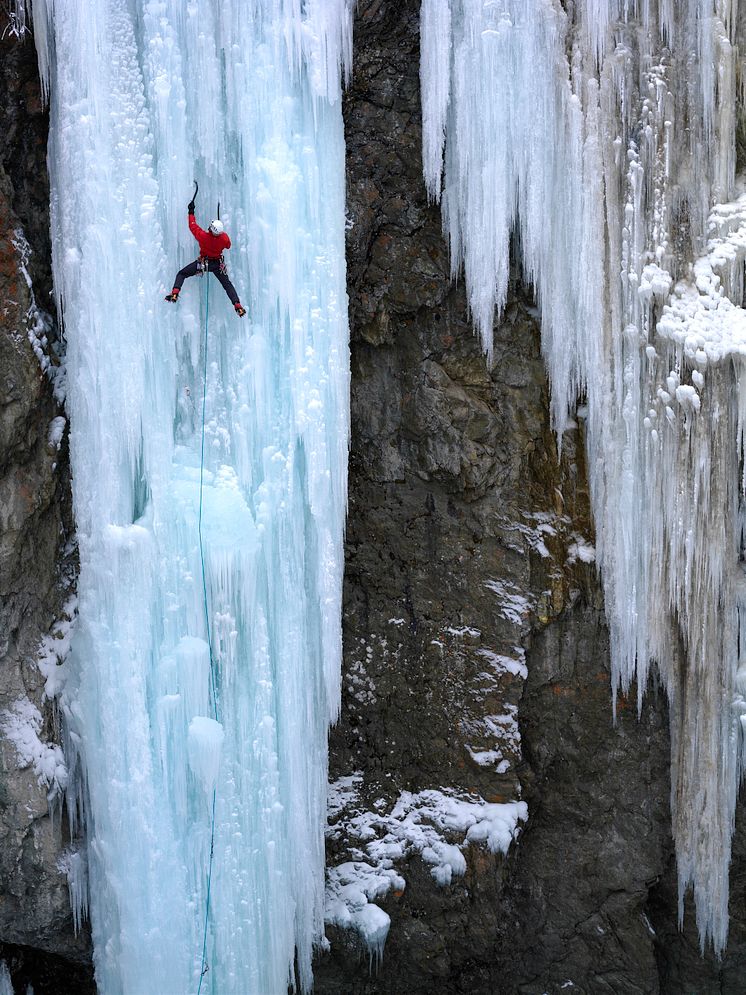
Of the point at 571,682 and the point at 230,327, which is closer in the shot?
the point at 230,327

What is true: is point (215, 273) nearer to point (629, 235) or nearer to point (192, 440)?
point (192, 440)

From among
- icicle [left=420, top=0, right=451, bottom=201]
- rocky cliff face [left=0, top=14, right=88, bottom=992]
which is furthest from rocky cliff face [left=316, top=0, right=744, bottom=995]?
rocky cliff face [left=0, top=14, right=88, bottom=992]

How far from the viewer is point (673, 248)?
223 inches

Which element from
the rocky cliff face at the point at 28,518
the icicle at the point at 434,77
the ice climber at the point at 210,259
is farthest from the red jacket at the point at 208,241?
the icicle at the point at 434,77

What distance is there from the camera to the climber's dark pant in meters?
5.14

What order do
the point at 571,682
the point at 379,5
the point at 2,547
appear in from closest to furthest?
the point at 2,547 < the point at 379,5 < the point at 571,682

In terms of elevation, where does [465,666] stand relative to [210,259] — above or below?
below

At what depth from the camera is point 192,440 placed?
5.44 meters

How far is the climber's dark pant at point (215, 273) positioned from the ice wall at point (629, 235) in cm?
138

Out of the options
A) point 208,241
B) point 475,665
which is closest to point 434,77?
point 208,241

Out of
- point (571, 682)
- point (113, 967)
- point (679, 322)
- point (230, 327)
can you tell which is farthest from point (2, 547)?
point (679, 322)

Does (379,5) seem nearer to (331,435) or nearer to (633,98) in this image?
(633,98)

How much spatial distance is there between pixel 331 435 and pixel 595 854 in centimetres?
309

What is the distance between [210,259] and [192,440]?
945mm
